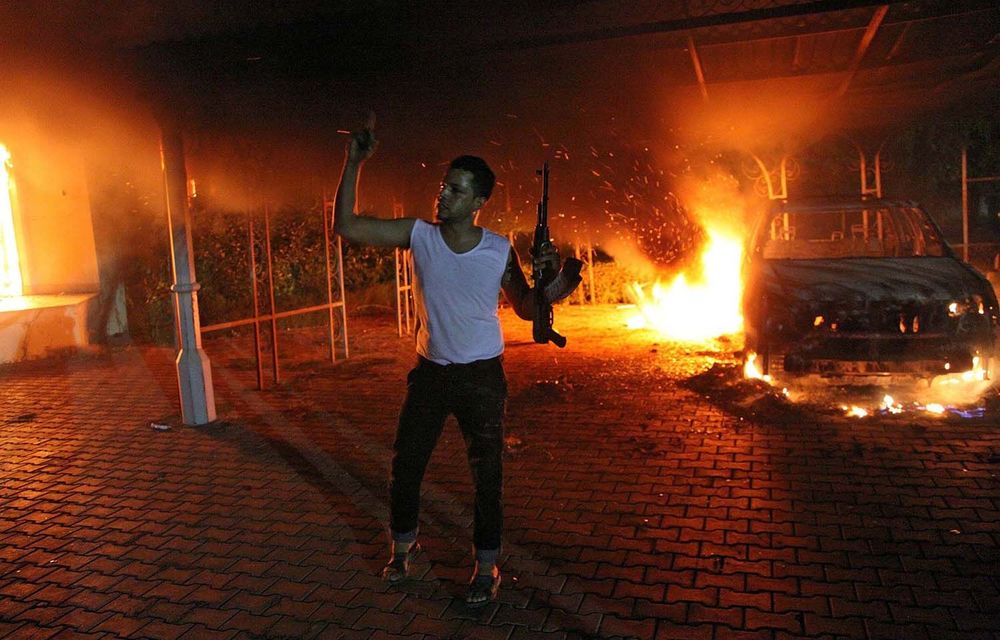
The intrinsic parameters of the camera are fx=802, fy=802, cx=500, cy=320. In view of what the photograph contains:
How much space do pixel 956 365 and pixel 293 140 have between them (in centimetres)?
668

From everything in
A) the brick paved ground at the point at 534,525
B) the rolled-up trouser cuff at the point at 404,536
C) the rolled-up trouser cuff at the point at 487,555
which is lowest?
the brick paved ground at the point at 534,525

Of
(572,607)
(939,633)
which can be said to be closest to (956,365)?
(939,633)

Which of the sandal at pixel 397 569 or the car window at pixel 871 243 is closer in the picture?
the sandal at pixel 397 569

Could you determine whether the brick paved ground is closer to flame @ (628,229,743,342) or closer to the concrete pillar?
the concrete pillar

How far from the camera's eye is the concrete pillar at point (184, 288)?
6.97m

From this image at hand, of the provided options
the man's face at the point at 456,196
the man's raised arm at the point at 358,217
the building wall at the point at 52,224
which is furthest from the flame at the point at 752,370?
the building wall at the point at 52,224

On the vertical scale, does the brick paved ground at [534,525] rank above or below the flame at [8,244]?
below

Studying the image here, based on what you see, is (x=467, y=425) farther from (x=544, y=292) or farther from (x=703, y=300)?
(x=703, y=300)

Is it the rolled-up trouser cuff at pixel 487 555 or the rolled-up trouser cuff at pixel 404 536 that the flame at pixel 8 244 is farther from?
the rolled-up trouser cuff at pixel 487 555

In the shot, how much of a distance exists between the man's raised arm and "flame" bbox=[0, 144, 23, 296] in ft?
37.2

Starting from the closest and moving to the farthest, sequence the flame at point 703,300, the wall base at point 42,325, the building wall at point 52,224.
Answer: the wall base at point 42,325 → the flame at point 703,300 → the building wall at point 52,224

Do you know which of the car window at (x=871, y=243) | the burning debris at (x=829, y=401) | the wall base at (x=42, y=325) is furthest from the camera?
the wall base at (x=42, y=325)

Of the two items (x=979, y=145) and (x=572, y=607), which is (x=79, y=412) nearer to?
(x=572, y=607)

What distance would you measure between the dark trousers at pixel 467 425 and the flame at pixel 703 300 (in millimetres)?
7949
